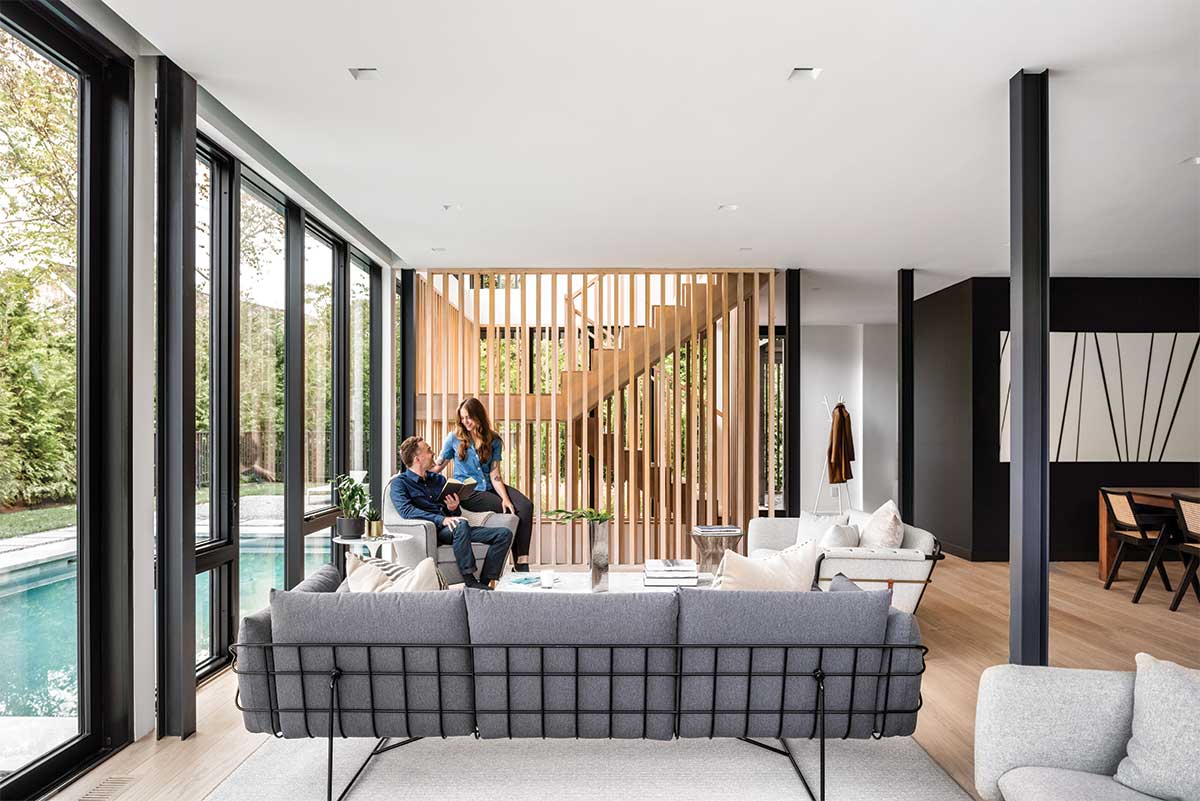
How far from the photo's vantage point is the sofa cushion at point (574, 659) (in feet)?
9.29

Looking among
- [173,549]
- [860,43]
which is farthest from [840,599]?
[173,549]

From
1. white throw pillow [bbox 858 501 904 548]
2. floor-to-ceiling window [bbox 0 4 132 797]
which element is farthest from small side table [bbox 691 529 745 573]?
floor-to-ceiling window [bbox 0 4 132 797]

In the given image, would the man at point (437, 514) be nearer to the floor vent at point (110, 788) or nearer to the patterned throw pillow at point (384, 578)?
the patterned throw pillow at point (384, 578)

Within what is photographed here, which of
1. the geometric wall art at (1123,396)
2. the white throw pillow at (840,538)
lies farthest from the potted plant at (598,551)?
the geometric wall art at (1123,396)

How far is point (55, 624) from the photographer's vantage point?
3.05 m

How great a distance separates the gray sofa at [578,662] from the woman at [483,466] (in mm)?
4127

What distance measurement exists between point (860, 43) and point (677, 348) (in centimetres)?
474

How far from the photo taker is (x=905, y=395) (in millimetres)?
7715

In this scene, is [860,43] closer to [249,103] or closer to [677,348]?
[249,103]

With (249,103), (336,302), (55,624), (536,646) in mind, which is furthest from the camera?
(336,302)

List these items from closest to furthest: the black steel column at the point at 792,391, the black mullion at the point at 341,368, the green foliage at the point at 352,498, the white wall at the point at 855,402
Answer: the green foliage at the point at 352,498 → the black mullion at the point at 341,368 → the black steel column at the point at 792,391 → the white wall at the point at 855,402

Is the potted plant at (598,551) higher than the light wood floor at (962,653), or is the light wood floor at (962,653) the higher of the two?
the potted plant at (598,551)

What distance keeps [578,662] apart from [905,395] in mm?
5595

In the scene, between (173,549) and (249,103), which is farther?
(249,103)
